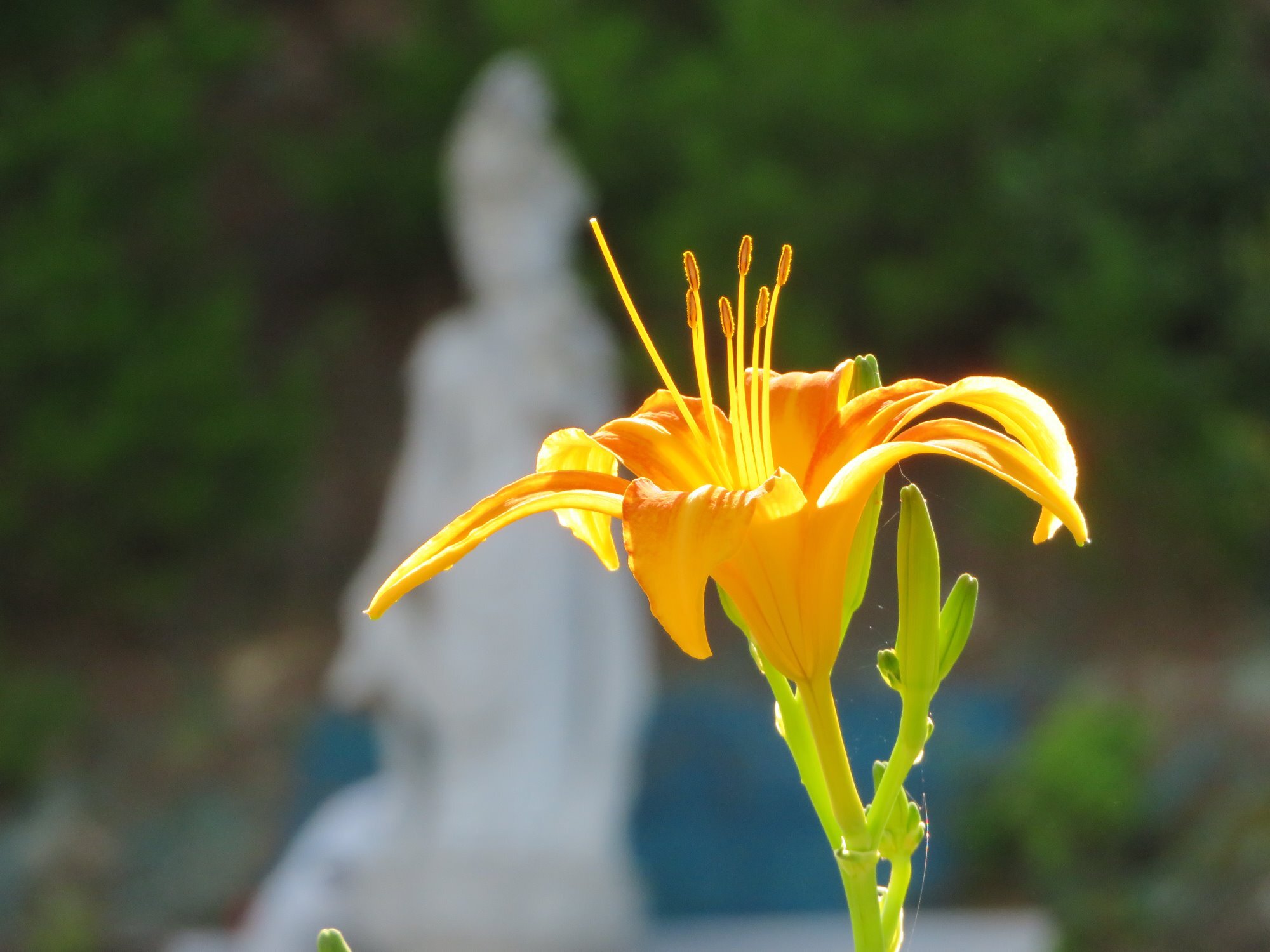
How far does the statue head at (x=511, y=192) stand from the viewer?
3.34 metres

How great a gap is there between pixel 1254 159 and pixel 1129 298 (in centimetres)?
57

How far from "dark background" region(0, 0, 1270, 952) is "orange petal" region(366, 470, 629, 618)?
3.93 metres

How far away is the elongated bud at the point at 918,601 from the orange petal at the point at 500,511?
0.30 feet

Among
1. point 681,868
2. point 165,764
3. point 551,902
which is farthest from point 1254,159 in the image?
point 165,764

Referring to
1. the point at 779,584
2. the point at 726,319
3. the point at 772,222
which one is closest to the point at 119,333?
the point at 772,222

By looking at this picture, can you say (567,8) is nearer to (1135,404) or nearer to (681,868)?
(1135,404)

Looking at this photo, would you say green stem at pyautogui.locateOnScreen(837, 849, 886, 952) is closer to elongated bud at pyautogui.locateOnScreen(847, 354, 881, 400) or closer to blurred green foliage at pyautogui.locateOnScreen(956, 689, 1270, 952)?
elongated bud at pyautogui.locateOnScreen(847, 354, 881, 400)

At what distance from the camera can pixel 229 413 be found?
5.67 metres

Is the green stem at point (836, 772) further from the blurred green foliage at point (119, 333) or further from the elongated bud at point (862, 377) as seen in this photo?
the blurred green foliage at point (119, 333)

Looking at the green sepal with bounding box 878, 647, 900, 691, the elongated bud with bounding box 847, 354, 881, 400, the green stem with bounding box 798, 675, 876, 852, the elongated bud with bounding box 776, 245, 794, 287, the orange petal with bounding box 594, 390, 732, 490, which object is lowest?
the green stem with bounding box 798, 675, 876, 852

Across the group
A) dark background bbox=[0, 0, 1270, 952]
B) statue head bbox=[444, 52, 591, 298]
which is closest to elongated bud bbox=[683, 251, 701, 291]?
statue head bbox=[444, 52, 591, 298]

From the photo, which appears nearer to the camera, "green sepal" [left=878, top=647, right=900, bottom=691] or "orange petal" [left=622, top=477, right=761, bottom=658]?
"orange petal" [left=622, top=477, right=761, bottom=658]

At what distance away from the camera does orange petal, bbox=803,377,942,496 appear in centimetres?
42

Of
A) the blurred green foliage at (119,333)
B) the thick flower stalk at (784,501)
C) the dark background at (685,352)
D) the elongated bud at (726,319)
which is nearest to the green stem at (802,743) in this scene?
the thick flower stalk at (784,501)
